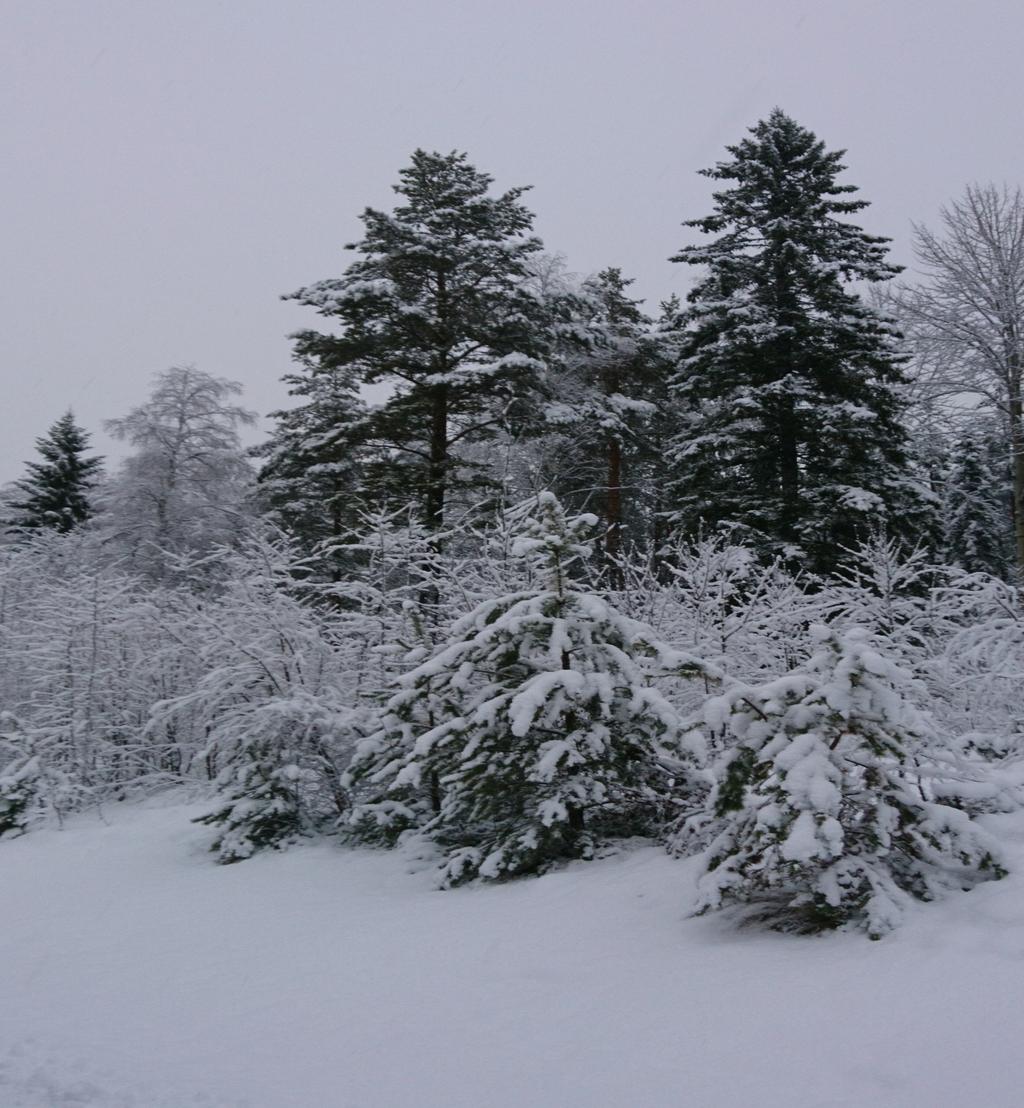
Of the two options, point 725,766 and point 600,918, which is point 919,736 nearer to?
point 725,766

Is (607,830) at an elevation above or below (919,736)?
below

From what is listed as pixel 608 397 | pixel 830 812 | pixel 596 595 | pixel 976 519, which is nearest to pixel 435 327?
pixel 608 397

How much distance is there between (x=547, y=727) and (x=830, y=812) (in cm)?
243

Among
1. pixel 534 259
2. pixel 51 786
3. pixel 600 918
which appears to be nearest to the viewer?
pixel 600 918

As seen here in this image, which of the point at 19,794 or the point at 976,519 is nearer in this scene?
the point at 19,794

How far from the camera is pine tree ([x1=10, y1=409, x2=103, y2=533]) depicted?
92.7ft

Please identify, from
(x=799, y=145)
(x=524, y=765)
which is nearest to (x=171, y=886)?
(x=524, y=765)

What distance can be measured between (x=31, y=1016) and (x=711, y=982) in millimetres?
3176

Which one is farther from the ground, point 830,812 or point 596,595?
point 596,595

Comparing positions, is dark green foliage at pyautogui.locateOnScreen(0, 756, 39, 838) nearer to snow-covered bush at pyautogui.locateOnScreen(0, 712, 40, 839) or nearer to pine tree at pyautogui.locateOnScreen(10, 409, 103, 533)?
snow-covered bush at pyautogui.locateOnScreen(0, 712, 40, 839)

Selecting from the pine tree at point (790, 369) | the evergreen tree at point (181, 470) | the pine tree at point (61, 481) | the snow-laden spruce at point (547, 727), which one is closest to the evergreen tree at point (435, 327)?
the pine tree at point (790, 369)

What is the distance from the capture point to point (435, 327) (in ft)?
50.8

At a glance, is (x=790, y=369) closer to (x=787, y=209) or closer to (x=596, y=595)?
(x=787, y=209)

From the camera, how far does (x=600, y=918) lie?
4605 millimetres
